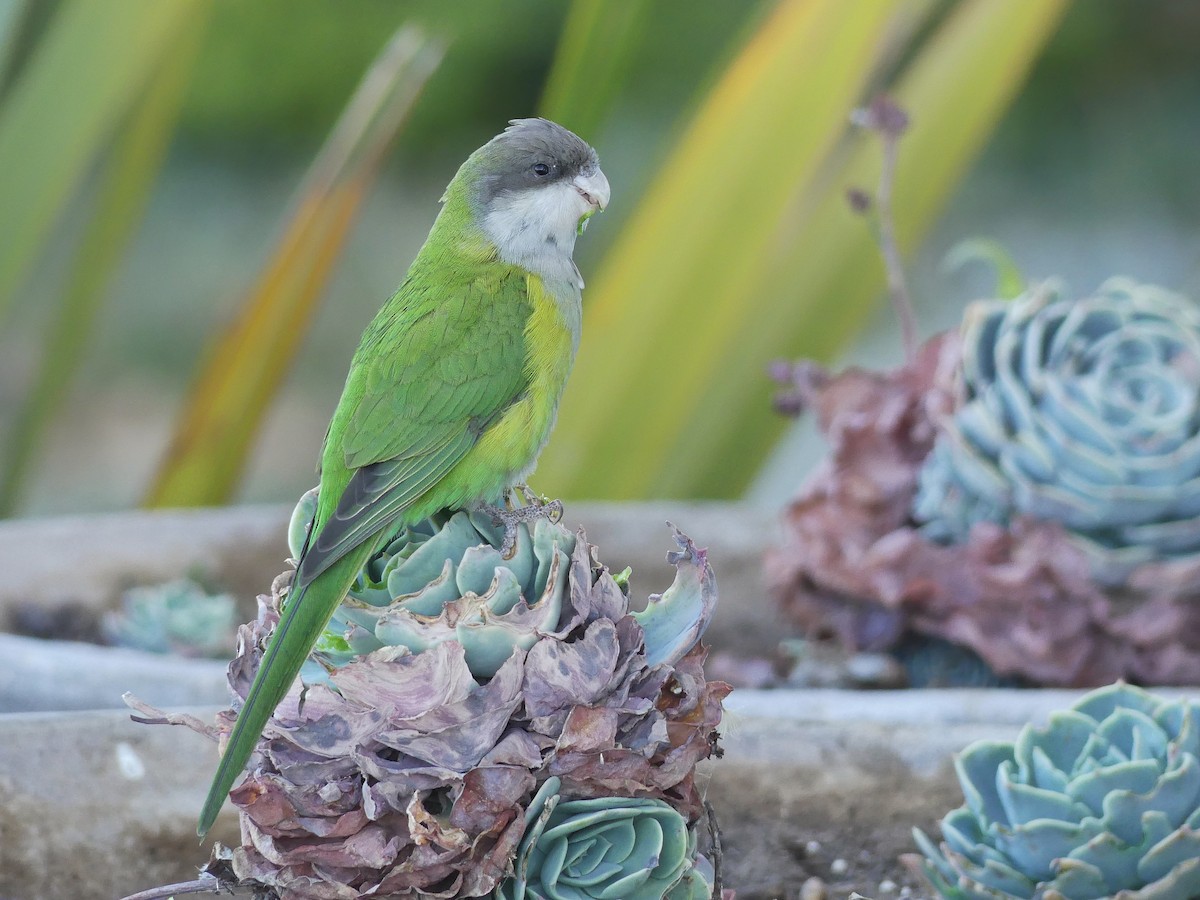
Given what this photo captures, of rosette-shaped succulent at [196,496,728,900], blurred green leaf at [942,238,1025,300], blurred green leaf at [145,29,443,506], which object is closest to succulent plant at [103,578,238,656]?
blurred green leaf at [145,29,443,506]

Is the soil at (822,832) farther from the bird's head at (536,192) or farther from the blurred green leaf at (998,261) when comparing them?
the blurred green leaf at (998,261)

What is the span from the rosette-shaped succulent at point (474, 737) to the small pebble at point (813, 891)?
0.63 feet

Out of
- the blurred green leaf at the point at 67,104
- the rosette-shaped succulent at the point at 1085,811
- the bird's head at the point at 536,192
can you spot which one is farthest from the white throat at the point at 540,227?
the blurred green leaf at the point at 67,104

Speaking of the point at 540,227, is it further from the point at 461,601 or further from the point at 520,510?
the point at 461,601

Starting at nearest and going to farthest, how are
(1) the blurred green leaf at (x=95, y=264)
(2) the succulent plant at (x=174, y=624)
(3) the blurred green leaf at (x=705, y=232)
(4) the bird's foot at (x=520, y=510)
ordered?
1. (4) the bird's foot at (x=520, y=510)
2. (2) the succulent plant at (x=174, y=624)
3. (3) the blurred green leaf at (x=705, y=232)
4. (1) the blurred green leaf at (x=95, y=264)

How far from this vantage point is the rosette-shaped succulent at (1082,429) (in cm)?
94

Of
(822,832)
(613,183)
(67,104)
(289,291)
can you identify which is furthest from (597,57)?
(613,183)

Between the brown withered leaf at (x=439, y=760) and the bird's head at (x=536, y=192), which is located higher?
the bird's head at (x=536, y=192)

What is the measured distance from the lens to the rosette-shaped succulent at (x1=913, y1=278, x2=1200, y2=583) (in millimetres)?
936

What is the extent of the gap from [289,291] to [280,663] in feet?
2.65

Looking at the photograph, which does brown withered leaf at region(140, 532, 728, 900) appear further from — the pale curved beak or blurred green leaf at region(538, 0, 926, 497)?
blurred green leaf at region(538, 0, 926, 497)

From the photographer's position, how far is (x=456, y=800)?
0.52m

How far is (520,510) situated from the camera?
70 centimetres

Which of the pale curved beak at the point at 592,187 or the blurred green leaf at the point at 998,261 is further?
the blurred green leaf at the point at 998,261
